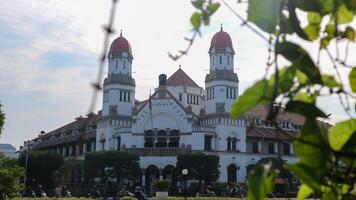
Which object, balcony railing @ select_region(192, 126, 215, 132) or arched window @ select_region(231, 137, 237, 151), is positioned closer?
balcony railing @ select_region(192, 126, 215, 132)

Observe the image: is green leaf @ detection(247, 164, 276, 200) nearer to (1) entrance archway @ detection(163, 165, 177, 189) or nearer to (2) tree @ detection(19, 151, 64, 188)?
(1) entrance archway @ detection(163, 165, 177, 189)

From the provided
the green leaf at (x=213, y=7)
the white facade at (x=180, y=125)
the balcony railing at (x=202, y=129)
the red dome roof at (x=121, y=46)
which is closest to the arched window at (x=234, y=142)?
the white facade at (x=180, y=125)

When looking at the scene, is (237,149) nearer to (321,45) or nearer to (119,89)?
(119,89)

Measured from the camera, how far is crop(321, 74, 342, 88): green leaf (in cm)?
89

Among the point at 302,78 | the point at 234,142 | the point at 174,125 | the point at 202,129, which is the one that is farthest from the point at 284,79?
the point at 234,142

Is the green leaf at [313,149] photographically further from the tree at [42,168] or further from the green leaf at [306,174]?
the tree at [42,168]

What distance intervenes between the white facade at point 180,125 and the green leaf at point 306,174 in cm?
4070

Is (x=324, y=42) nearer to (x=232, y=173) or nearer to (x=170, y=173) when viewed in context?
(x=170, y=173)

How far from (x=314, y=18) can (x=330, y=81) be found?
14 cm

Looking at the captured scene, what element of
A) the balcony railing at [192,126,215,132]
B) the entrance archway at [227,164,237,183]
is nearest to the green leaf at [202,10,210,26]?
the balcony railing at [192,126,215,132]

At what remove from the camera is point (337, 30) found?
3.17 feet

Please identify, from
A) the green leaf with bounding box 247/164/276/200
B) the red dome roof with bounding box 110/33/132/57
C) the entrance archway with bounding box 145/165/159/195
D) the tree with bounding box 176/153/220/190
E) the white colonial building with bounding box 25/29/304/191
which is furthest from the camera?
the red dome roof with bounding box 110/33/132/57

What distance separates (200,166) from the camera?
127 ft

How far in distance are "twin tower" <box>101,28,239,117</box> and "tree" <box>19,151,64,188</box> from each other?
682 centimetres
